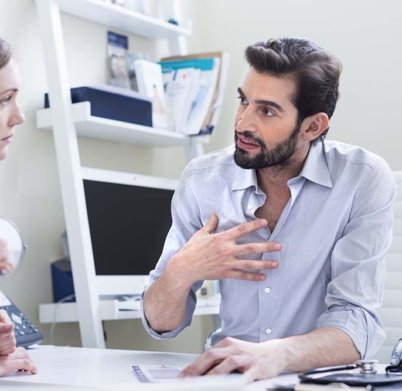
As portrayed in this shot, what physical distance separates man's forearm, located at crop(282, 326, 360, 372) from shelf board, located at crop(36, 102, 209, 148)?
1178 millimetres

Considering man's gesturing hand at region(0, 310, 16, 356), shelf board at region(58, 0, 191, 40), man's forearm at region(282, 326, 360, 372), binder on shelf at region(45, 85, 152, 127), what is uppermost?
shelf board at region(58, 0, 191, 40)

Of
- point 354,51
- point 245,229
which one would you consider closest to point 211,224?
point 245,229

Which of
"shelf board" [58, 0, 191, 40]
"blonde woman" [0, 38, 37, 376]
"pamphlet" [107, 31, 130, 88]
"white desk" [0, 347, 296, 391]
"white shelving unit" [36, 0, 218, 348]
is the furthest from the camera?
"pamphlet" [107, 31, 130, 88]

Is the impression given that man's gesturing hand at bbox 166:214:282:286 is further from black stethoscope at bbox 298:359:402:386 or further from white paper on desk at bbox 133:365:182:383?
black stethoscope at bbox 298:359:402:386

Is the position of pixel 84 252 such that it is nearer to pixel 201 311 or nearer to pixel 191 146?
pixel 201 311

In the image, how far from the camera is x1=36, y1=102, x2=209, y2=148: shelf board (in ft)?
7.73

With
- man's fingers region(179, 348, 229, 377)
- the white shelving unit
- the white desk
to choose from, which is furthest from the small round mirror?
man's fingers region(179, 348, 229, 377)

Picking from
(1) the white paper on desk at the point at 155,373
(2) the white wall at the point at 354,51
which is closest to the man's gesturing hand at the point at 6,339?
(1) the white paper on desk at the point at 155,373

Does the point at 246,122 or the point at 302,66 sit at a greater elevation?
the point at 302,66

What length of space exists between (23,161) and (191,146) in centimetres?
70

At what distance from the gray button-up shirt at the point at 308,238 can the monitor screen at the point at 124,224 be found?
2.05ft

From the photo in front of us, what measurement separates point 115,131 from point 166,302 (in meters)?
1.04

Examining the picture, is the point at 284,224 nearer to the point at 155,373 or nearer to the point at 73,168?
the point at 155,373

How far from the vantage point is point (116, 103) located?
2.51 meters
